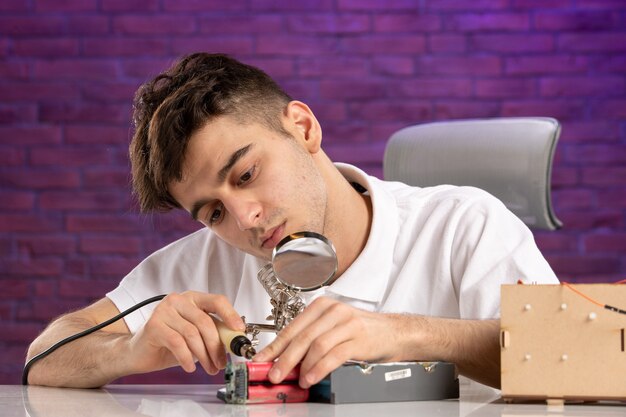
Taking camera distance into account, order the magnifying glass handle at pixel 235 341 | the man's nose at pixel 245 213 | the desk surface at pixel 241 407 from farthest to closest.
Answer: the man's nose at pixel 245 213 < the magnifying glass handle at pixel 235 341 < the desk surface at pixel 241 407

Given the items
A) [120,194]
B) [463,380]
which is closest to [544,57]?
[120,194]

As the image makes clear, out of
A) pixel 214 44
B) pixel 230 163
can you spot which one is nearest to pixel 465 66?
pixel 214 44

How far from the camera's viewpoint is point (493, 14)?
3357 mm

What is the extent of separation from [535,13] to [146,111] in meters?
2.01

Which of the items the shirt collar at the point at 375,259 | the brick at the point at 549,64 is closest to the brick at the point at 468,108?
the brick at the point at 549,64

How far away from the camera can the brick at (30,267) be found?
3465 millimetres

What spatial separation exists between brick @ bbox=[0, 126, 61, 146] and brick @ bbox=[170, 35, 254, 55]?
54cm

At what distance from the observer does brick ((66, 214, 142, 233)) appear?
3463 millimetres

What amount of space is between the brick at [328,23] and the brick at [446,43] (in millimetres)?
236

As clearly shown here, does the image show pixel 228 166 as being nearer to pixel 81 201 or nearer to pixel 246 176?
pixel 246 176

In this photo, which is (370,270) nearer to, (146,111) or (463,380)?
(463,380)

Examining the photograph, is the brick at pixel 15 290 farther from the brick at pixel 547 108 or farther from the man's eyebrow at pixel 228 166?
the man's eyebrow at pixel 228 166

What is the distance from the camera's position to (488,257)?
163cm

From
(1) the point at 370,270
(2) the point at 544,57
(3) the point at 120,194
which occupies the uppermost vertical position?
(2) the point at 544,57
